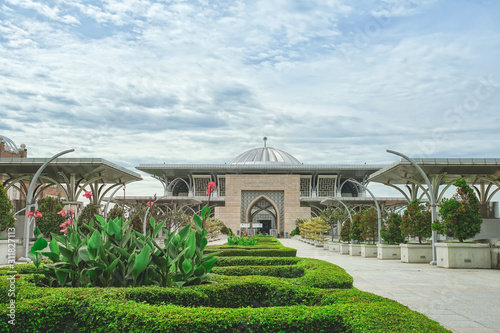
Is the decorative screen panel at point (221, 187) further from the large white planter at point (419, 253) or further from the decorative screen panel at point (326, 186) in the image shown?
the large white planter at point (419, 253)

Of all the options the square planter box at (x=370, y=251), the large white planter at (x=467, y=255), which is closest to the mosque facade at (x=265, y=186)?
the square planter box at (x=370, y=251)

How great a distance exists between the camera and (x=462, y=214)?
1630 cm

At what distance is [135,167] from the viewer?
204 ft

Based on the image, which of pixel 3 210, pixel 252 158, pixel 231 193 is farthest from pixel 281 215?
pixel 3 210

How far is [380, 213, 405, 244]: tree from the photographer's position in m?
22.3

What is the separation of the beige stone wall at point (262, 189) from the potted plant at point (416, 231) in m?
43.7

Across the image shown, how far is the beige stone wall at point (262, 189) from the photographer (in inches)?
2512

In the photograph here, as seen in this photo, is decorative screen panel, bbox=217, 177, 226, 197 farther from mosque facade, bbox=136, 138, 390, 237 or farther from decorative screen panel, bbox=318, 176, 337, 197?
decorative screen panel, bbox=318, 176, 337, 197

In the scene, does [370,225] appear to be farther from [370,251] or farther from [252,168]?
[252,168]

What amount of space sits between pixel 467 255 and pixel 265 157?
65.5 meters

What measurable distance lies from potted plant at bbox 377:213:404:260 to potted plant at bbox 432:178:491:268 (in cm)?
529

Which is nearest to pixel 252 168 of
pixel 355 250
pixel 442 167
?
pixel 355 250

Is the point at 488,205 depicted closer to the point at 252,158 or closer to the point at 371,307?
the point at 371,307

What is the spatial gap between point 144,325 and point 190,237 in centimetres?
204
